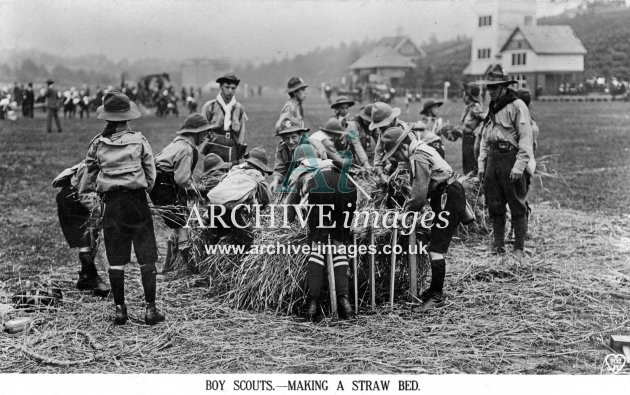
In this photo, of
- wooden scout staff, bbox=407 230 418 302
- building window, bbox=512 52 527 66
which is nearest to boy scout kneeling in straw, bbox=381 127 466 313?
wooden scout staff, bbox=407 230 418 302

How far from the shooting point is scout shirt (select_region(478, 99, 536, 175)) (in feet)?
21.6

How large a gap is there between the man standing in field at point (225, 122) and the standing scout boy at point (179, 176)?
195 cm

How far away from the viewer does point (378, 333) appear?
489 centimetres

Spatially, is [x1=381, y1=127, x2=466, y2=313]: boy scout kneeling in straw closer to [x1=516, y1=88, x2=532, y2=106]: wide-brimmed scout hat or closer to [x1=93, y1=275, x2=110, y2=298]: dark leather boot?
[x1=516, y1=88, x2=532, y2=106]: wide-brimmed scout hat

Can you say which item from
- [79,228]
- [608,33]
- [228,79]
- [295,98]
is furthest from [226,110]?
[608,33]

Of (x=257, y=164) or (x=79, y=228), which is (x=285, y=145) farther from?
(x=79, y=228)

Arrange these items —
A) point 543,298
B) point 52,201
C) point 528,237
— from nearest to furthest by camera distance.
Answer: point 543,298 < point 528,237 < point 52,201

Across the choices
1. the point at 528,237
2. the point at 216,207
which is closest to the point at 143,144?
the point at 216,207

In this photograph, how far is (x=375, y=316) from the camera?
5.26 meters
